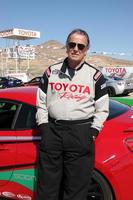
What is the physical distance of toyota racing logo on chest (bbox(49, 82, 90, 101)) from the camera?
3.04 meters

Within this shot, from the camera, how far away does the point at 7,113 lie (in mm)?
4203

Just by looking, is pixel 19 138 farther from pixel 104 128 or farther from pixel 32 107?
pixel 104 128

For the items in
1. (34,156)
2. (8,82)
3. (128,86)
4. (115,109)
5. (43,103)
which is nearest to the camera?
(43,103)

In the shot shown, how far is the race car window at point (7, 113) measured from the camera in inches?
149

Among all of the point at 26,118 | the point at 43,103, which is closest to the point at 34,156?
the point at 26,118

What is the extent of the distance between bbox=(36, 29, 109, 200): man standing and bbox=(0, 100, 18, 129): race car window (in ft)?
2.42

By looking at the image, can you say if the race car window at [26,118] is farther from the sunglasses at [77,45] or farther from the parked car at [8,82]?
the parked car at [8,82]

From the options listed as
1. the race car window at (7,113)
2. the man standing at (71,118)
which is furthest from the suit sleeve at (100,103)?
the race car window at (7,113)

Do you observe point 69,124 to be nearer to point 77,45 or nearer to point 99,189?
point 77,45

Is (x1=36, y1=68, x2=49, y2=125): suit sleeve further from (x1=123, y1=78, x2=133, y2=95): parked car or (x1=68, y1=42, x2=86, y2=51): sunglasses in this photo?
(x1=123, y1=78, x2=133, y2=95): parked car

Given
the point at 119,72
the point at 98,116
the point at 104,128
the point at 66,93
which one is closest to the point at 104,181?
the point at 104,128

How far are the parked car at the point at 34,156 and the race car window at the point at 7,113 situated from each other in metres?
0.01

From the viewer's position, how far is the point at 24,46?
56406 mm

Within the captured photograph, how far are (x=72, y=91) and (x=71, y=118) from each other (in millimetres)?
217
